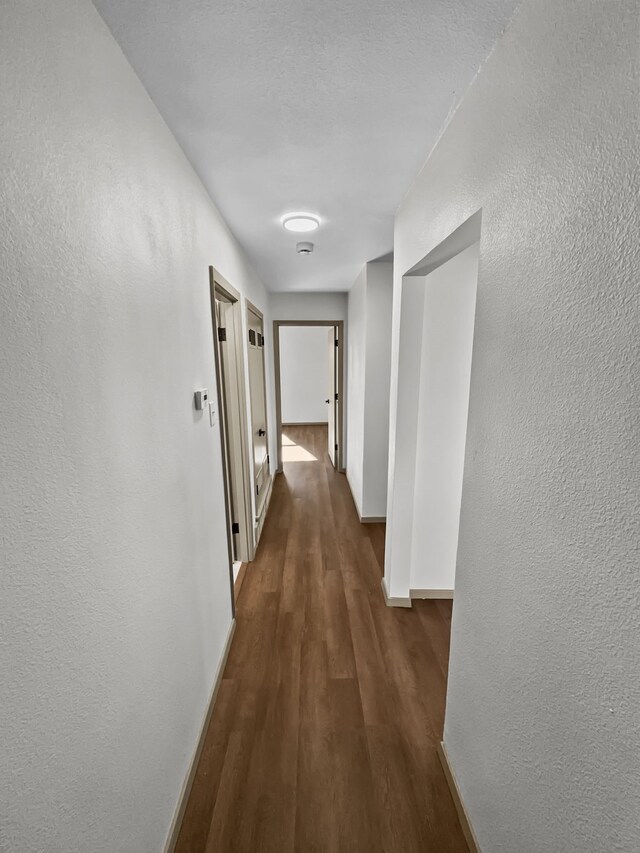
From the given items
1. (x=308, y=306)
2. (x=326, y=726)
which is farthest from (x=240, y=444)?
(x=308, y=306)

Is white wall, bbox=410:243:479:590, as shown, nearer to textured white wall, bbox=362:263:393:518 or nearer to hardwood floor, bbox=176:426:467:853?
hardwood floor, bbox=176:426:467:853

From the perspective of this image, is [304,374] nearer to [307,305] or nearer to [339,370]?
[339,370]

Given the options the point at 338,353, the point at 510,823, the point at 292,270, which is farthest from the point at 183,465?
the point at 338,353

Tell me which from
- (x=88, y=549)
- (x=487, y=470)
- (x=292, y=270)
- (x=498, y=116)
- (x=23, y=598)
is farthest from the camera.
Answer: (x=292, y=270)

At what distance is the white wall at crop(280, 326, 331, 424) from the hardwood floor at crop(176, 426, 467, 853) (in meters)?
5.08

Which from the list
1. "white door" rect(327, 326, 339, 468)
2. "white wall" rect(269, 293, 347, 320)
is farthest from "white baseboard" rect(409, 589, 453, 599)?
"white wall" rect(269, 293, 347, 320)

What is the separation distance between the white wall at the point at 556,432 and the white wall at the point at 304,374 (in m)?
6.26

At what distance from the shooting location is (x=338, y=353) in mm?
4508

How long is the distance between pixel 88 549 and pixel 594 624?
38.2 inches

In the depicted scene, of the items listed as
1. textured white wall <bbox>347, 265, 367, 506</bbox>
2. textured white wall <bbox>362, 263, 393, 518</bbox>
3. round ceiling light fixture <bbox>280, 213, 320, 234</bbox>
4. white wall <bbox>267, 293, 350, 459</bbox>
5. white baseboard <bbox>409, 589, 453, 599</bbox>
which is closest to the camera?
round ceiling light fixture <bbox>280, 213, 320, 234</bbox>

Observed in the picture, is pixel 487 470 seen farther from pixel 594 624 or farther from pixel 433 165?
pixel 433 165

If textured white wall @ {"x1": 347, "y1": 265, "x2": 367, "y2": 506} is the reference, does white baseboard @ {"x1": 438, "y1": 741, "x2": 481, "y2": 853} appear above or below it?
below

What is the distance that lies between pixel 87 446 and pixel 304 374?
6.82 m

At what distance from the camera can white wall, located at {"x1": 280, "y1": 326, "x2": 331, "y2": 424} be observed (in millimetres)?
7254
